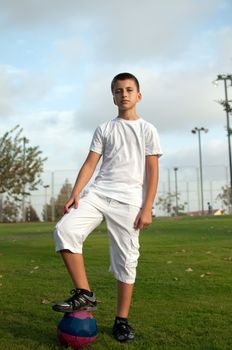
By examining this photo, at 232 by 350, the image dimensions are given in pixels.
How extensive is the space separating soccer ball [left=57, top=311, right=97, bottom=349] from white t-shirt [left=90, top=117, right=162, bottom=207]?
41.0 inches

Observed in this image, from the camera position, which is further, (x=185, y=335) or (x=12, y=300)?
(x=12, y=300)

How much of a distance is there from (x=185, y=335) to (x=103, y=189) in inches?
55.5

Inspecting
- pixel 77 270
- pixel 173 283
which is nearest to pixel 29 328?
pixel 77 270

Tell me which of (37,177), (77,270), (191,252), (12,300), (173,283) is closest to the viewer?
(77,270)

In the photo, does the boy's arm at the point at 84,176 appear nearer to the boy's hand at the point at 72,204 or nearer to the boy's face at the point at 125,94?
the boy's hand at the point at 72,204

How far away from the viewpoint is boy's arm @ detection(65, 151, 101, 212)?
4.39 m

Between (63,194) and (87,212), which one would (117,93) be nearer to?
(87,212)

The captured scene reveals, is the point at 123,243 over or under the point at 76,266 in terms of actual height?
over

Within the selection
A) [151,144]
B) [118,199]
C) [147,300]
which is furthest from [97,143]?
[147,300]

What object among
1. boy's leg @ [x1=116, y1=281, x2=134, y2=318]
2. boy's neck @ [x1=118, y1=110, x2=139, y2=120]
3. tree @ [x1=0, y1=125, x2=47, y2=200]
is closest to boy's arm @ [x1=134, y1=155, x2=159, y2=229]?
boy's neck @ [x1=118, y1=110, x2=139, y2=120]

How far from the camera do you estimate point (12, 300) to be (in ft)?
19.5

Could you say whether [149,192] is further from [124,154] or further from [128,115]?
[128,115]

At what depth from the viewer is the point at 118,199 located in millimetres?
4402

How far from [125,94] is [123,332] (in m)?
2.04
